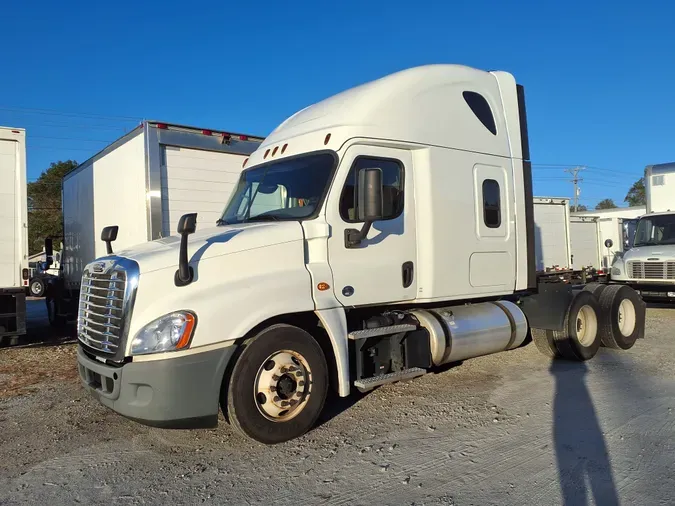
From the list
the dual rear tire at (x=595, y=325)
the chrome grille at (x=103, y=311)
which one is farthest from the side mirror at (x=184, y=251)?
the dual rear tire at (x=595, y=325)

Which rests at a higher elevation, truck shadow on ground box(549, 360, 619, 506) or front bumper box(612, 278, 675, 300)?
front bumper box(612, 278, 675, 300)

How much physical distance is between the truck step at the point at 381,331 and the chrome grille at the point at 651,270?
26.9ft

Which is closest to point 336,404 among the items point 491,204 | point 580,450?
point 580,450

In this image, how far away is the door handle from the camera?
568cm

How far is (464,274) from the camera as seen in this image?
6.21m

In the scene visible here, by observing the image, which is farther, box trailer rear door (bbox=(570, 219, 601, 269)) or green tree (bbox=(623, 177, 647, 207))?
green tree (bbox=(623, 177, 647, 207))

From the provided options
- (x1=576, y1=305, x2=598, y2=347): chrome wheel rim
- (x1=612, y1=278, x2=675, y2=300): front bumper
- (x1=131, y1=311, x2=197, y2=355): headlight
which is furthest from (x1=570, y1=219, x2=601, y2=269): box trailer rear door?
(x1=131, y1=311, x2=197, y2=355): headlight

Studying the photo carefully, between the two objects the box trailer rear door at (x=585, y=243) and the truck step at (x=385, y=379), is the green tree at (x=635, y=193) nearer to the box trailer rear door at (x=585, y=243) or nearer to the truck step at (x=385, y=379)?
the box trailer rear door at (x=585, y=243)

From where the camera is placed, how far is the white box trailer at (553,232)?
45.1ft

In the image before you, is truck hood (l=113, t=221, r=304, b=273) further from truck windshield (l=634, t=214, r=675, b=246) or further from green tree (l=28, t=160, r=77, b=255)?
green tree (l=28, t=160, r=77, b=255)

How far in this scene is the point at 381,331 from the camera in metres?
5.43

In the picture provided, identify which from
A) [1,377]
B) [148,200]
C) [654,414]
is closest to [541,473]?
[654,414]

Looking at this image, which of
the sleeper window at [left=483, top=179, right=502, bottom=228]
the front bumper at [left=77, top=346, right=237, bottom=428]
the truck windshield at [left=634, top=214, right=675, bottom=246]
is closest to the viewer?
the front bumper at [left=77, top=346, right=237, bottom=428]

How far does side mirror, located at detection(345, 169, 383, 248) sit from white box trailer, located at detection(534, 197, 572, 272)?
364 inches
